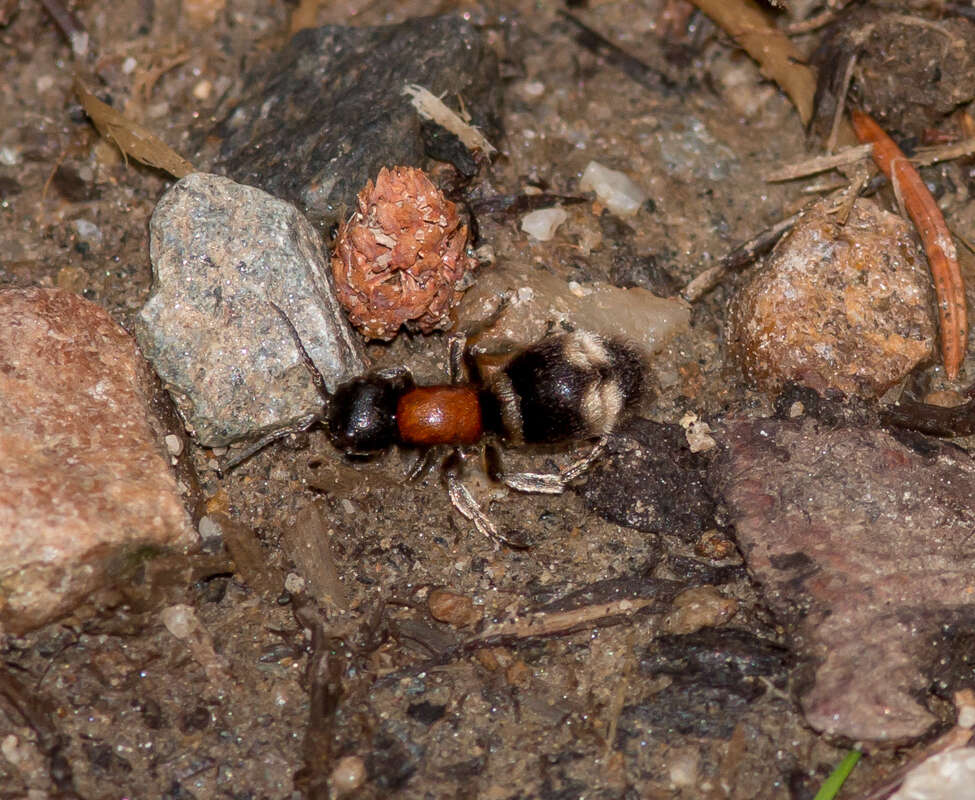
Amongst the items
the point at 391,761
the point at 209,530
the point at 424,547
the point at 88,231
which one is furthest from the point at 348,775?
the point at 88,231

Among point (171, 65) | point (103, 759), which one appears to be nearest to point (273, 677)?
point (103, 759)

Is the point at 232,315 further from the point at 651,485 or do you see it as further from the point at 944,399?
the point at 944,399

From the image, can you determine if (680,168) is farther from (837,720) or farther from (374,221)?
(837,720)

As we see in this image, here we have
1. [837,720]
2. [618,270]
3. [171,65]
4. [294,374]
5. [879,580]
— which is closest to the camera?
Answer: [837,720]

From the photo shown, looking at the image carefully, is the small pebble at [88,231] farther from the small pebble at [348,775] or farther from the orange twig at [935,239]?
the orange twig at [935,239]

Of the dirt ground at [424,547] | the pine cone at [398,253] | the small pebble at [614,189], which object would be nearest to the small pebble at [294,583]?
the dirt ground at [424,547]
